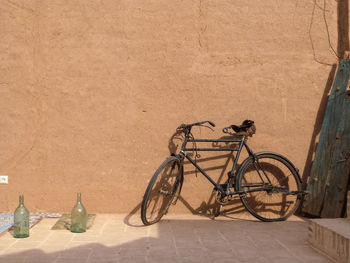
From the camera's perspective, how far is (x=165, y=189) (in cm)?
374

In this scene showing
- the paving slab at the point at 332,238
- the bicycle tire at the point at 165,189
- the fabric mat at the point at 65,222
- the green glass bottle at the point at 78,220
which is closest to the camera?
the paving slab at the point at 332,238

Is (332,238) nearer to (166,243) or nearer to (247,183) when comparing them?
(166,243)

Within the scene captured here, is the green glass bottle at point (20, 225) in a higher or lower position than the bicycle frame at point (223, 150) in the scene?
lower

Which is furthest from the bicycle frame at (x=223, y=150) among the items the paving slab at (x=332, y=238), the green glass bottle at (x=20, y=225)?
the green glass bottle at (x=20, y=225)

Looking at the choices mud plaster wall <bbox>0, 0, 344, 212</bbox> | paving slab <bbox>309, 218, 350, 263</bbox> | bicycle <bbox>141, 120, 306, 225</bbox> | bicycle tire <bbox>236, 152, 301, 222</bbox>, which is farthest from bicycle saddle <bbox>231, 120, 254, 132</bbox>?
paving slab <bbox>309, 218, 350, 263</bbox>

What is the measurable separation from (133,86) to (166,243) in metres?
1.92

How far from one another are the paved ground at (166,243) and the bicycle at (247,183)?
250 millimetres

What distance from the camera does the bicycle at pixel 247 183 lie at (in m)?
3.70

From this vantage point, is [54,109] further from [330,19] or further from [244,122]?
[330,19]

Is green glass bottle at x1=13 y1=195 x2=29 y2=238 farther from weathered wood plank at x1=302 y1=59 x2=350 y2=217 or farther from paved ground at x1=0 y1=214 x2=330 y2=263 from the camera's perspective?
weathered wood plank at x1=302 y1=59 x2=350 y2=217

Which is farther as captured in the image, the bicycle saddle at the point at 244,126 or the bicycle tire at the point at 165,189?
the bicycle saddle at the point at 244,126

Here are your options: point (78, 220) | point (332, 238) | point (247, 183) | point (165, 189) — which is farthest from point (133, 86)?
point (332, 238)

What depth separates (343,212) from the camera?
12.0 feet

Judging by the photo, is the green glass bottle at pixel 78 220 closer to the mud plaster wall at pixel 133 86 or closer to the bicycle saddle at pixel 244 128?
the mud plaster wall at pixel 133 86
